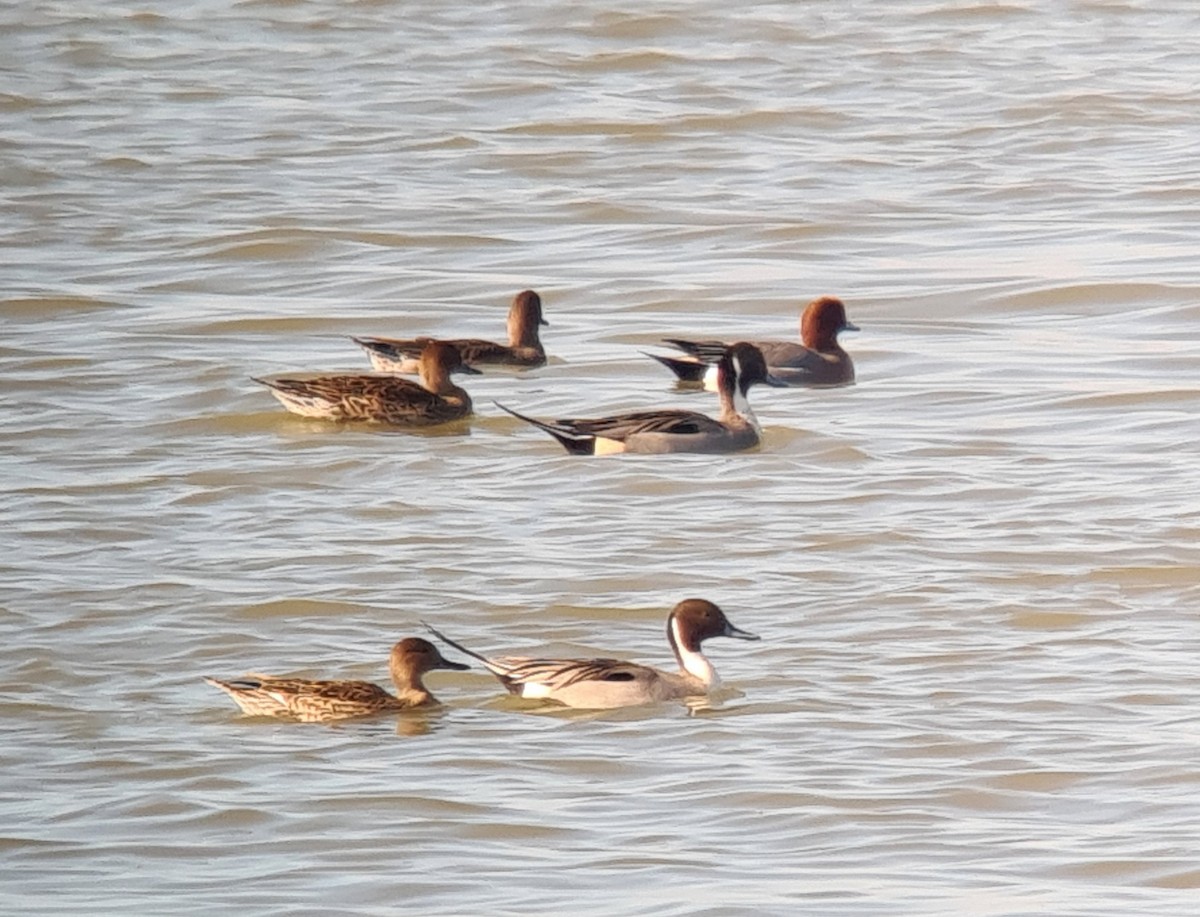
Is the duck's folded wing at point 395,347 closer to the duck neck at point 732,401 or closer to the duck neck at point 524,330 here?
the duck neck at point 524,330

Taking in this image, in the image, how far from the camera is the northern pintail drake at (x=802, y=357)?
13062 mm

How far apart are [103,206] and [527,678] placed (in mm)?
9979

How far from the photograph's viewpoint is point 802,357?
13.1m

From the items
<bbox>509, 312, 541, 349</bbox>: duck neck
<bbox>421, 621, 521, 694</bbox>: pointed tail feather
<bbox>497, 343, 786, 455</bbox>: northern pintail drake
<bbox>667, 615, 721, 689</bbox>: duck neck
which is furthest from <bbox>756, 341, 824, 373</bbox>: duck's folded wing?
<bbox>667, 615, 721, 689</bbox>: duck neck

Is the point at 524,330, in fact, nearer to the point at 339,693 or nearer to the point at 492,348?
the point at 492,348

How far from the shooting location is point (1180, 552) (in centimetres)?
988

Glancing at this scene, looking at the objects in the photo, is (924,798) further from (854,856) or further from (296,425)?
(296,425)

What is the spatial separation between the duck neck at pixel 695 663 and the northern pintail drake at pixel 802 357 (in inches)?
172

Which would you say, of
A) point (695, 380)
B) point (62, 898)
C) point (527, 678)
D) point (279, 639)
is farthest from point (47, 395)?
point (62, 898)

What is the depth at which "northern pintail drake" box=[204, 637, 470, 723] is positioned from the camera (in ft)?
27.0

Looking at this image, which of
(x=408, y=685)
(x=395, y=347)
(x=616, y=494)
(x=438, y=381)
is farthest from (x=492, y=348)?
(x=408, y=685)

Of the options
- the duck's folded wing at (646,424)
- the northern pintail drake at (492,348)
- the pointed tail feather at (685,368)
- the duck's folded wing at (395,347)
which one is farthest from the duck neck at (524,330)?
the duck's folded wing at (646,424)

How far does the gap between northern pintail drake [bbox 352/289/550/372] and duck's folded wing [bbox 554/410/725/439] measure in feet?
4.53

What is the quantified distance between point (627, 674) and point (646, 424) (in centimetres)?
348
